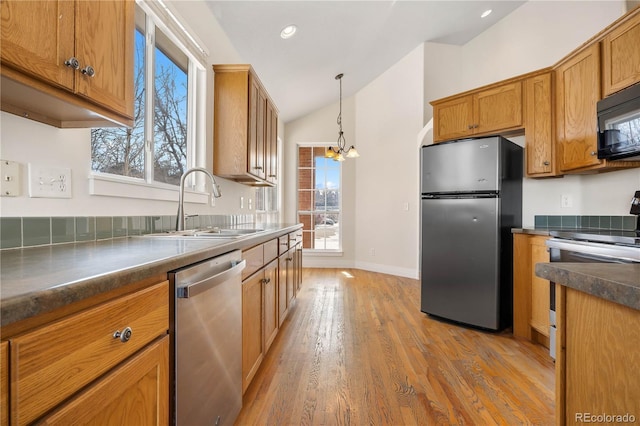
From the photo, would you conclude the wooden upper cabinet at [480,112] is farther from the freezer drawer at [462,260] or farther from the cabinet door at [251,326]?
the cabinet door at [251,326]

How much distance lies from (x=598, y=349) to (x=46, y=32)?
1562 mm

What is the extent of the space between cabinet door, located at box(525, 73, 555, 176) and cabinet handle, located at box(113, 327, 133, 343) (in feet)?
10.5

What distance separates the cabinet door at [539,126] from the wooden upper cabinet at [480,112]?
3.1 inches

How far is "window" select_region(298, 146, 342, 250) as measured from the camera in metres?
5.85

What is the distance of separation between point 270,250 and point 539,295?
2.17 metres

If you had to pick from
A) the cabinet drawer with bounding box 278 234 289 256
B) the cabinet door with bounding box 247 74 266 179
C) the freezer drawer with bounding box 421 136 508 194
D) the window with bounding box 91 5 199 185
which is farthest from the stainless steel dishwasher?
the freezer drawer with bounding box 421 136 508 194

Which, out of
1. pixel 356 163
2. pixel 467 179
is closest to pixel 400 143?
pixel 356 163

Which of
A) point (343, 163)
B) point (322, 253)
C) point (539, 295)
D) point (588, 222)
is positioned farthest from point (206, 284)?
point (343, 163)

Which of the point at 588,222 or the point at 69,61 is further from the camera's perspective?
the point at 588,222

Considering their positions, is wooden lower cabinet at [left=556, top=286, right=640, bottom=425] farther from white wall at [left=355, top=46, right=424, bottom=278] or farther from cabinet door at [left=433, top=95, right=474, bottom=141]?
white wall at [left=355, top=46, right=424, bottom=278]

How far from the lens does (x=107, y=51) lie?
3.52ft

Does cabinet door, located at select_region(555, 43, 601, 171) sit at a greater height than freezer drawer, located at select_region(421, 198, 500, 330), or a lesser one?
greater

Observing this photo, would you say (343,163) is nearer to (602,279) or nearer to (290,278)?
(290,278)

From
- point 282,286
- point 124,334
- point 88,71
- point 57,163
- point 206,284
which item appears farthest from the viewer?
point 282,286
